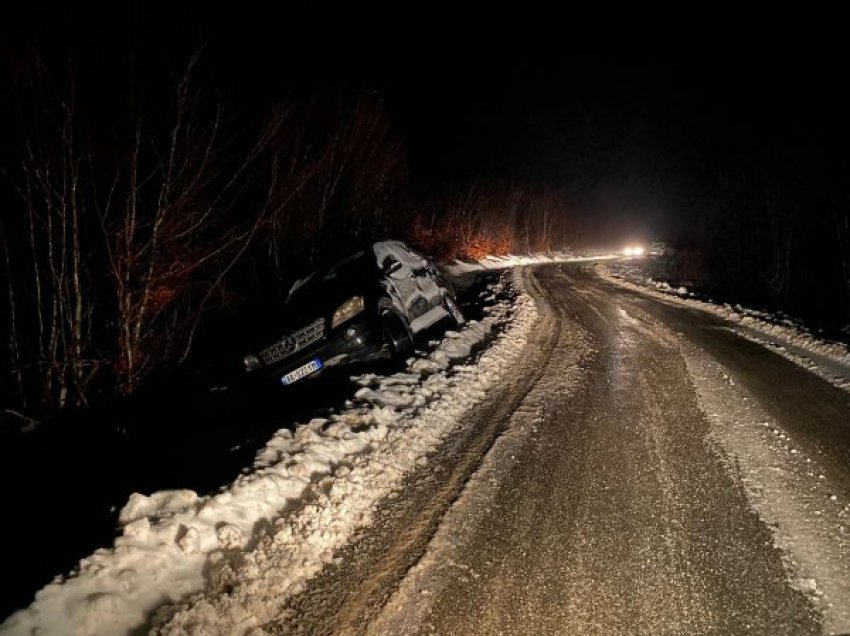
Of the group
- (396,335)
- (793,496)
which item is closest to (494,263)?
(396,335)

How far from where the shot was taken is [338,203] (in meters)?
14.9

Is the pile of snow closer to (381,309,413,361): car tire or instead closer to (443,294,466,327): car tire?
(443,294,466,327): car tire

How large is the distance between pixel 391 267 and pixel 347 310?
136 centimetres

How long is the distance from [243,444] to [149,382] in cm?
291

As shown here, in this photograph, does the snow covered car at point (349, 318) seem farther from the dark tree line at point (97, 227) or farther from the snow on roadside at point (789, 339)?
the snow on roadside at point (789, 339)

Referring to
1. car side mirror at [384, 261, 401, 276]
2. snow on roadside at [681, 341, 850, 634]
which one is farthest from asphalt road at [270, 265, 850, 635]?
car side mirror at [384, 261, 401, 276]

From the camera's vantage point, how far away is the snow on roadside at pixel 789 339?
6.68 meters

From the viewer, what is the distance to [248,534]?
297 cm

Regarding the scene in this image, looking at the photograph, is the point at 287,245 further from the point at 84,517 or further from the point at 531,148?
the point at 531,148

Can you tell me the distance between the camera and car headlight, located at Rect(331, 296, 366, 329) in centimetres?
576

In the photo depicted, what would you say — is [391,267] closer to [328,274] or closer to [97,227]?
[328,274]

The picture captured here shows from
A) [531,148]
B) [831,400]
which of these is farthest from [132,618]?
[531,148]

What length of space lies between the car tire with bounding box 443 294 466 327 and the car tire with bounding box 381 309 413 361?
200 cm

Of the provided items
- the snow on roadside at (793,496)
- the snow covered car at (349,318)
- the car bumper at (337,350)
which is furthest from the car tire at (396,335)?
the snow on roadside at (793,496)
